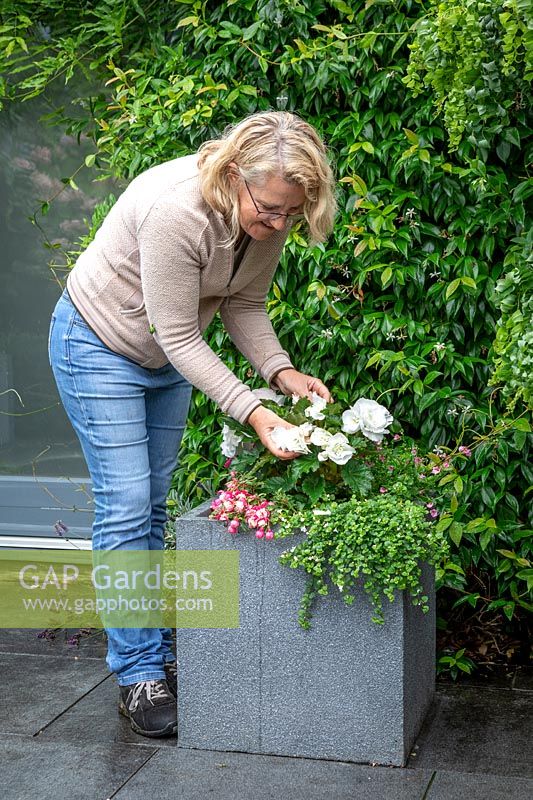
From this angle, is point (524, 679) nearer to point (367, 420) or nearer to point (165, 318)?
point (367, 420)

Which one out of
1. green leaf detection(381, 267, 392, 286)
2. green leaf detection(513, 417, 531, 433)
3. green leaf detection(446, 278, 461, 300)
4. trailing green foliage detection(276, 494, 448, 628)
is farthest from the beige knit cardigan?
green leaf detection(513, 417, 531, 433)

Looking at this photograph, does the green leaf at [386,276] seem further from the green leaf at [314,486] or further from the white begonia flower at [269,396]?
the green leaf at [314,486]

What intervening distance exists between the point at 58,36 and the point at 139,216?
6.22 feet

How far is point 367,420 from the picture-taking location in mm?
2613

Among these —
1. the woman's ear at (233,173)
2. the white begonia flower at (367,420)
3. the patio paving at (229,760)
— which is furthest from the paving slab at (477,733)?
the woman's ear at (233,173)

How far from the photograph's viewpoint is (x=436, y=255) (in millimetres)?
3342

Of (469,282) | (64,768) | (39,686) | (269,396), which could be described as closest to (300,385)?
(269,396)

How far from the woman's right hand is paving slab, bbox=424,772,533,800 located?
885 mm

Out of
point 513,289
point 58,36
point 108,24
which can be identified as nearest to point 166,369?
point 513,289

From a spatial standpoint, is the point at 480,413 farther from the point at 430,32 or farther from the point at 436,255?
the point at 430,32

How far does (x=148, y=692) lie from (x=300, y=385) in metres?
0.95

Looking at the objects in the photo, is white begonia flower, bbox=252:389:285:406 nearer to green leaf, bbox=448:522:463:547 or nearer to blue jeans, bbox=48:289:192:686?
blue jeans, bbox=48:289:192:686

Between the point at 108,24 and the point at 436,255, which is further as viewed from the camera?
the point at 108,24

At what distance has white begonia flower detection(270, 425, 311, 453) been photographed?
2518 mm
